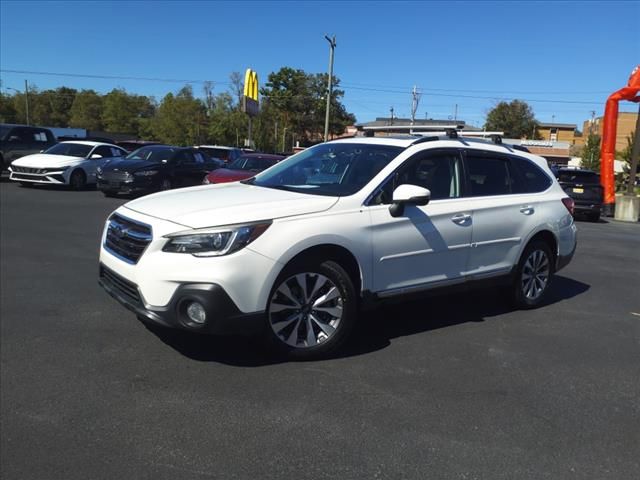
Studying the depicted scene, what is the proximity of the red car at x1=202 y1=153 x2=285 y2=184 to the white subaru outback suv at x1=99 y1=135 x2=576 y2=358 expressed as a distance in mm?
7130

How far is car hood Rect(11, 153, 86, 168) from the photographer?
16.3 m

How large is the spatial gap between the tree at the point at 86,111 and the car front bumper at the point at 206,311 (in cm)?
10096

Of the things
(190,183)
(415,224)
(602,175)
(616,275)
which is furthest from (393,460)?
(602,175)

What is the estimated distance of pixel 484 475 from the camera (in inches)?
111

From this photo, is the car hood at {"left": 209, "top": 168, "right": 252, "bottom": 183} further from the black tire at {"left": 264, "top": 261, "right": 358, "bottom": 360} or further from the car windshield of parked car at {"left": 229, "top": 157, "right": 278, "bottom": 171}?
the black tire at {"left": 264, "top": 261, "right": 358, "bottom": 360}

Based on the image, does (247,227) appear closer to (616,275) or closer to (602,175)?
(616,275)

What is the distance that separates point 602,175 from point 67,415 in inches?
891

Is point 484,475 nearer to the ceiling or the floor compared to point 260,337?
nearer to the floor

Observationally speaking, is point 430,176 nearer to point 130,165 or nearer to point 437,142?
point 437,142

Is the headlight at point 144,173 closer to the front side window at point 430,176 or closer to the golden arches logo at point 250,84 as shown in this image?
the front side window at point 430,176

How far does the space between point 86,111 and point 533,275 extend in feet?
334

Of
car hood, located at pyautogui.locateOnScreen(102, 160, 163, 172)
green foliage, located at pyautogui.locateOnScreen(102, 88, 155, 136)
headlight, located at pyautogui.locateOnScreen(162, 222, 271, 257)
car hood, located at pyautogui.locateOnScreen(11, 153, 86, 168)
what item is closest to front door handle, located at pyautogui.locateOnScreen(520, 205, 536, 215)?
headlight, located at pyautogui.locateOnScreen(162, 222, 271, 257)

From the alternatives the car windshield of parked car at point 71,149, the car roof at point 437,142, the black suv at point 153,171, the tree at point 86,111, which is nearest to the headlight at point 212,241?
the car roof at point 437,142

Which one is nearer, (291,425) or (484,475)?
(484,475)
